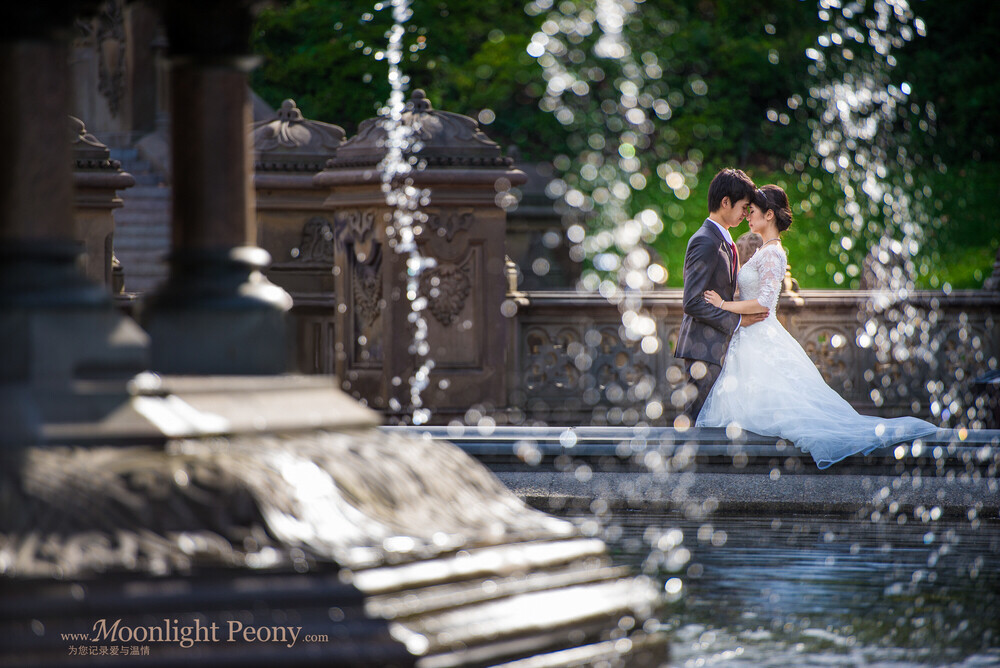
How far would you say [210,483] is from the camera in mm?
3322

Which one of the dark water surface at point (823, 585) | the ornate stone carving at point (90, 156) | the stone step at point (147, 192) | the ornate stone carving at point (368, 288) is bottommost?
A: the dark water surface at point (823, 585)

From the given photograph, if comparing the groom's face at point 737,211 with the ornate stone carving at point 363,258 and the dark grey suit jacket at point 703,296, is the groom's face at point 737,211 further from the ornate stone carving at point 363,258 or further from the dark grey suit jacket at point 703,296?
the ornate stone carving at point 363,258

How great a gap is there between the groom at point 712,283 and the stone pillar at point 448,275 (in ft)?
9.68

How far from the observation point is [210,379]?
3.72 metres

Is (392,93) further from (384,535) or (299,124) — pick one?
(384,535)

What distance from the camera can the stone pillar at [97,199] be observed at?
14234mm

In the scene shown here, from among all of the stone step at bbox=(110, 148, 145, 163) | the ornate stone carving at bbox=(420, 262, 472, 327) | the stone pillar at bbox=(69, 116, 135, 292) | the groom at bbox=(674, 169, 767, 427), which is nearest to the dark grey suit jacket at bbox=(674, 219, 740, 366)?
the groom at bbox=(674, 169, 767, 427)

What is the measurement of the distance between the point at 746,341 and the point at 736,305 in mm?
256

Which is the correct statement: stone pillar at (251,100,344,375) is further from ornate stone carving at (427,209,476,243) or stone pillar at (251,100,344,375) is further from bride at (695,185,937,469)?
bride at (695,185,937,469)

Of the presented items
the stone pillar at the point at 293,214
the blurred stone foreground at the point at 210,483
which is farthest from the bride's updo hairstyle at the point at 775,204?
the blurred stone foreground at the point at 210,483

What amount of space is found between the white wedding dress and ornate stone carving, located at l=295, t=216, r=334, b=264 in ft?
21.9

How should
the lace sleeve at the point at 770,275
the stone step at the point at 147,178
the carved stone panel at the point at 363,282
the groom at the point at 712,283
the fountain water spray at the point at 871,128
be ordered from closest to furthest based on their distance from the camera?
the groom at the point at 712,283, the lace sleeve at the point at 770,275, the carved stone panel at the point at 363,282, the stone step at the point at 147,178, the fountain water spray at the point at 871,128

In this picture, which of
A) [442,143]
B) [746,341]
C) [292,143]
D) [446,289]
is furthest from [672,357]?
[292,143]

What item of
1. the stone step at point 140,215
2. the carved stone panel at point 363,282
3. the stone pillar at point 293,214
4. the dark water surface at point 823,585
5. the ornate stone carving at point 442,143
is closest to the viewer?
the dark water surface at point 823,585
